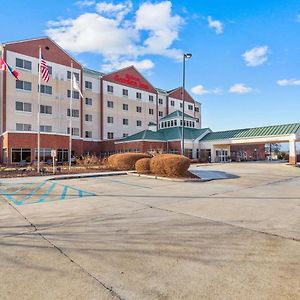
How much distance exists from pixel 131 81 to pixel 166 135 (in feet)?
52.0

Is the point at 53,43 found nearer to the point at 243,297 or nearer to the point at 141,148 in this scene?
the point at 141,148

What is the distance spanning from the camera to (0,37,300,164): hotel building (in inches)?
1449

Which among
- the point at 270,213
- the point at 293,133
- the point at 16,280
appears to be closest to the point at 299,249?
the point at 270,213

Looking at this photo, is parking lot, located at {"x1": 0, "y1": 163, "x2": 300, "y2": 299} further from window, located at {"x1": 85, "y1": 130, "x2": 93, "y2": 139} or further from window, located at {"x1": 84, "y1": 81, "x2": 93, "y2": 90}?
window, located at {"x1": 84, "y1": 81, "x2": 93, "y2": 90}

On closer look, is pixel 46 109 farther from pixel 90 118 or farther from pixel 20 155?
pixel 20 155

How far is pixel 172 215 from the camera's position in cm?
754

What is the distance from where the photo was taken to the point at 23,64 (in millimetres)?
39281

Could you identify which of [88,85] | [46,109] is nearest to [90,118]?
[88,85]

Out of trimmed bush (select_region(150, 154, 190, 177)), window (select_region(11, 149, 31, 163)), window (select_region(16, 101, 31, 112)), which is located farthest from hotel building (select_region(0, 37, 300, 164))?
trimmed bush (select_region(150, 154, 190, 177))

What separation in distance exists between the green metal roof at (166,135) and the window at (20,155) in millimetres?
16569

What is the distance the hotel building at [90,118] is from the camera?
36.8 m

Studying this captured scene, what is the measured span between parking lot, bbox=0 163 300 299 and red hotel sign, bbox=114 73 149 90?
155ft

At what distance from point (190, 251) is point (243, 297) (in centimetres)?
154

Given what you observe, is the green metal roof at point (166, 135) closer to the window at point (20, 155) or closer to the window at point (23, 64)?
the window at point (20, 155)
